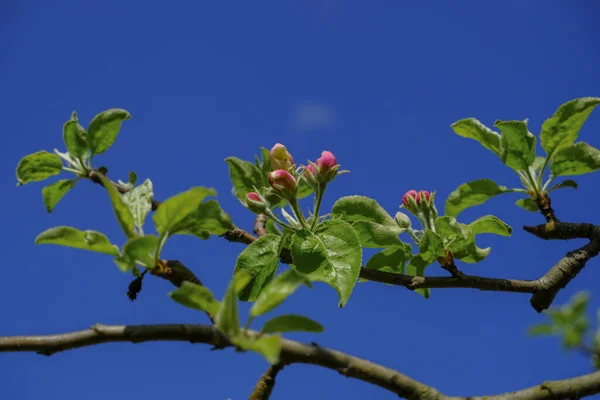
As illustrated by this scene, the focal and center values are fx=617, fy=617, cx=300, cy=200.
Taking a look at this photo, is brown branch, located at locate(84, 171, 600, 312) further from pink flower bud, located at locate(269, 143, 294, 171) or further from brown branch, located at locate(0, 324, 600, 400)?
brown branch, located at locate(0, 324, 600, 400)

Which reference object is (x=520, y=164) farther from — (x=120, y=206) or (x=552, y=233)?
(x=120, y=206)

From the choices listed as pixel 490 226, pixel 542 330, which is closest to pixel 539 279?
pixel 490 226

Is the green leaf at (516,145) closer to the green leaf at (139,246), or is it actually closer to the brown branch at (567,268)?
the brown branch at (567,268)

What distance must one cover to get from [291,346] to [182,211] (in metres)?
0.43

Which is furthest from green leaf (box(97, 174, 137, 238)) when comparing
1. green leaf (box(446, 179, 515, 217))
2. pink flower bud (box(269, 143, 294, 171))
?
green leaf (box(446, 179, 515, 217))

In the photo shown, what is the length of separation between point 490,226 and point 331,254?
1.97 ft

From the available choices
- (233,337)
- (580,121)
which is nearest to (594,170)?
(580,121)

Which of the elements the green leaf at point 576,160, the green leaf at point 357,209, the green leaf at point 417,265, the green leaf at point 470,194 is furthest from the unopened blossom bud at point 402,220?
the green leaf at point 576,160

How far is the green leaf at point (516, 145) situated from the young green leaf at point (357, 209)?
51 cm

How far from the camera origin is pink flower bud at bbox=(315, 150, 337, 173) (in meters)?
1.87

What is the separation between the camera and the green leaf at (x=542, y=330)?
5.28m

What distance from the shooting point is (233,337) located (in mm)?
1087

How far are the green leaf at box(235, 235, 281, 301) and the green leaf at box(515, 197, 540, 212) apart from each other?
1.04m

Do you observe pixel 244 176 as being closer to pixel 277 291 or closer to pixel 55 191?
pixel 55 191
